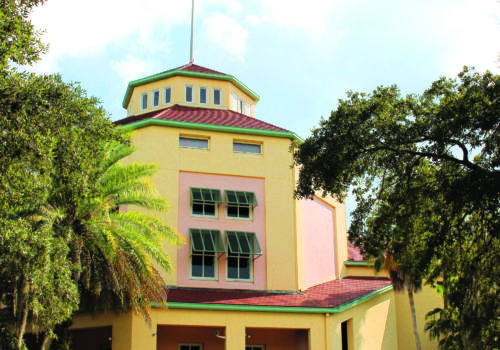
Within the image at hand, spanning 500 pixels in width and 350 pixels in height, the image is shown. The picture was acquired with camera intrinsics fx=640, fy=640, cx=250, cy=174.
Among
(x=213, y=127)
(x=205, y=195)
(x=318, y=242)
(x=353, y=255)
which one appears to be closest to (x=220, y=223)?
(x=205, y=195)

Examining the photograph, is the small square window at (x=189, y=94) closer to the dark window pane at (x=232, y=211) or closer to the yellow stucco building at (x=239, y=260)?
the yellow stucco building at (x=239, y=260)

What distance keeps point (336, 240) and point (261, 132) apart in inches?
317

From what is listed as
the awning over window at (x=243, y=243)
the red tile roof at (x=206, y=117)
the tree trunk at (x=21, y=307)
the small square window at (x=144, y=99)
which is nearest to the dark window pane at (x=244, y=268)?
the awning over window at (x=243, y=243)

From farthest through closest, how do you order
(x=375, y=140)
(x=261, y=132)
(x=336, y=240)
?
(x=336, y=240) < (x=261, y=132) < (x=375, y=140)

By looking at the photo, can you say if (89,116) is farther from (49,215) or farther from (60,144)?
(49,215)

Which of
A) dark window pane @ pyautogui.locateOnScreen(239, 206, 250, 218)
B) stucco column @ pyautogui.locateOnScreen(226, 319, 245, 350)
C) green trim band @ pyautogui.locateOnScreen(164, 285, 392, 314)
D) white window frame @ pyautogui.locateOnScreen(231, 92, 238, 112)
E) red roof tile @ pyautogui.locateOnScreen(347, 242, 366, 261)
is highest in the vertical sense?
white window frame @ pyautogui.locateOnScreen(231, 92, 238, 112)

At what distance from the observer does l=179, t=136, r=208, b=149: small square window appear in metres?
30.4

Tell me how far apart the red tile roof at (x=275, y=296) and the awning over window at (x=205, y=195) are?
13.3ft

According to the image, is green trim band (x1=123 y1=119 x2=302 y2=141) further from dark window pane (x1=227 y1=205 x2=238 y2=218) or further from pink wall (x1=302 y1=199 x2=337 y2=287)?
dark window pane (x1=227 y1=205 x2=238 y2=218)

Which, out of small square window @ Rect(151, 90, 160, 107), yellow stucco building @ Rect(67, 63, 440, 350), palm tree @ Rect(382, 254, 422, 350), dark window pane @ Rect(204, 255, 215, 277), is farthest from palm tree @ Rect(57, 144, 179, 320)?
palm tree @ Rect(382, 254, 422, 350)

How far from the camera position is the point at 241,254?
96.6ft

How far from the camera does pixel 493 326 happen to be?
21.4 metres

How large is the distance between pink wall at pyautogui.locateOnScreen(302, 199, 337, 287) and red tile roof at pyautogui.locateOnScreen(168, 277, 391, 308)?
3.14 ft

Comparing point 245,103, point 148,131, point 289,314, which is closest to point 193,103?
point 245,103
